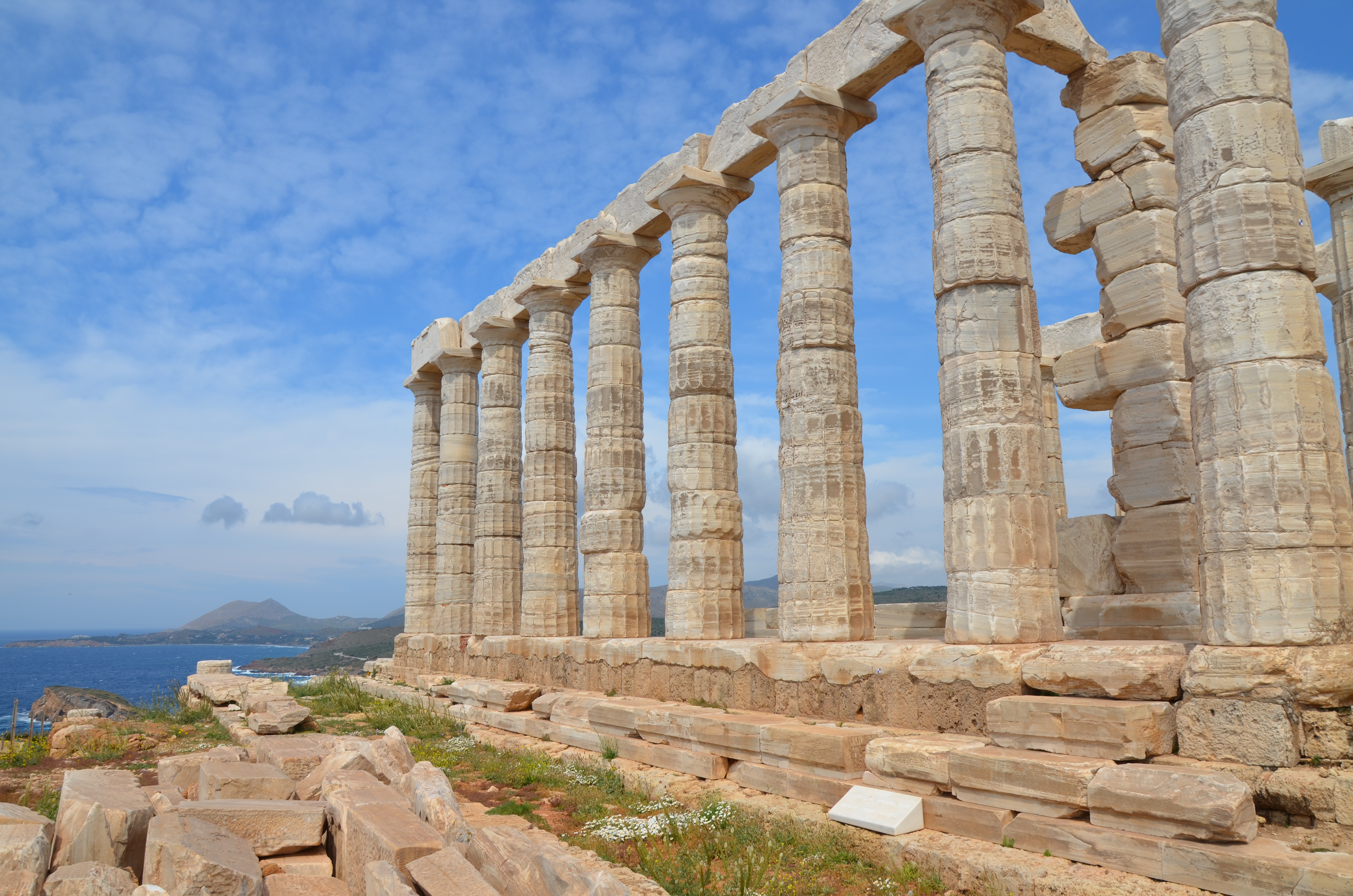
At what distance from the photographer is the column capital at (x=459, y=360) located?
24500 millimetres

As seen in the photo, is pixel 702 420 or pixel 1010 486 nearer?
pixel 1010 486

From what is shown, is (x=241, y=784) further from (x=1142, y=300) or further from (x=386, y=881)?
(x=1142, y=300)

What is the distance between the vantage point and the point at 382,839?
6059mm

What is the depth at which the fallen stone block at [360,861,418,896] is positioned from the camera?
207 inches

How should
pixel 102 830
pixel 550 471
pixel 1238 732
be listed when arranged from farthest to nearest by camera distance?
pixel 550 471 → pixel 1238 732 → pixel 102 830

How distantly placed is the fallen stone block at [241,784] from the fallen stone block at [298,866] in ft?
3.90

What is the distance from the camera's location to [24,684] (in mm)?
91562

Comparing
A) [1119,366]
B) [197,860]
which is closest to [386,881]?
[197,860]

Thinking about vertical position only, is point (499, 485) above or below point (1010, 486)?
above

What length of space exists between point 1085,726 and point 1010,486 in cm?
289

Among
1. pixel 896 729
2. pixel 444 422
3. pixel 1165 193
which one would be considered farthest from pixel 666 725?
pixel 444 422

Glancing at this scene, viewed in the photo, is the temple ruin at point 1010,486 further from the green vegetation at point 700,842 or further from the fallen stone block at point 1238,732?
the green vegetation at point 700,842

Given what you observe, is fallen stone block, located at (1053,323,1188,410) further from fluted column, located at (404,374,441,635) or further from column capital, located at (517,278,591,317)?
fluted column, located at (404,374,441,635)

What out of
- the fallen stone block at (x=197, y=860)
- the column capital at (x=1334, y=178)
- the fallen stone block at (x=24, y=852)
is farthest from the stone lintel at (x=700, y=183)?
the fallen stone block at (x=24, y=852)
